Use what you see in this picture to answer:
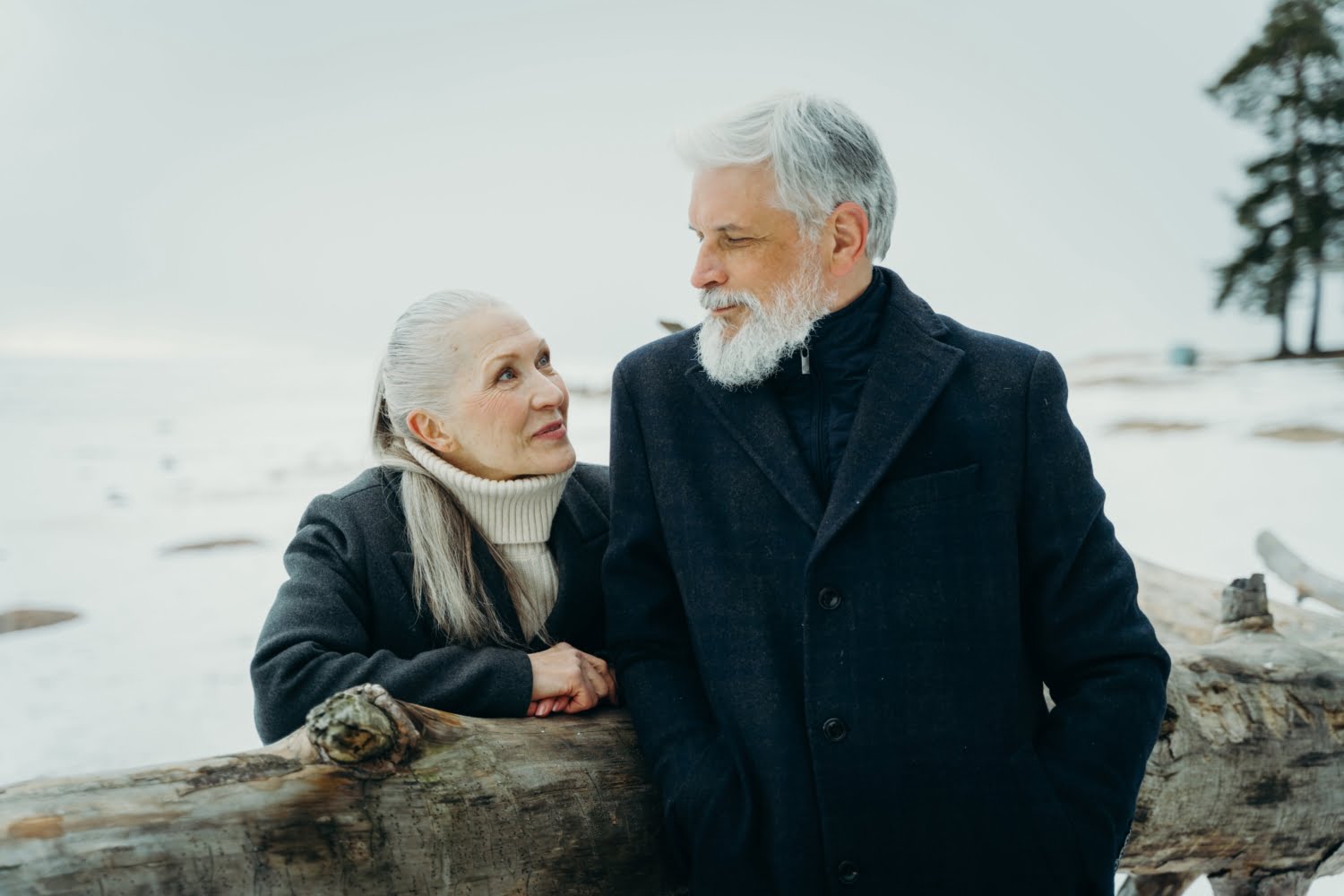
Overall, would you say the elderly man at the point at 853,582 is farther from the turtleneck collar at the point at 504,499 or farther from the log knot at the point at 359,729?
the log knot at the point at 359,729

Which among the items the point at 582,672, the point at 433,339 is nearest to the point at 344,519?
the point at 433,339

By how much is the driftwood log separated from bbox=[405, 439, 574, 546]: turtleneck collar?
45cm

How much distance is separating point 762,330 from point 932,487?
1.44 ft

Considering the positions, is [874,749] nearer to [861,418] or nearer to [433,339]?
[861,418]

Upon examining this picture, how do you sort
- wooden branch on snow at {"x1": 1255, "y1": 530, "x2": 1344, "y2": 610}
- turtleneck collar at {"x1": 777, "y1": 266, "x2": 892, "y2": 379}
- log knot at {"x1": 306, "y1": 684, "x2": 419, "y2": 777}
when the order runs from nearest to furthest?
log knot at {"x1": 306, "y1": 684, "x2": 419, "y2": 777}
turtleneck collar at {"x1": 777, "y1": 266, "x2": 892, "y2": 379}
wooden branch on snow at {"x1": 1255, "y1": 530, "x2": 1344, "y2": 610}

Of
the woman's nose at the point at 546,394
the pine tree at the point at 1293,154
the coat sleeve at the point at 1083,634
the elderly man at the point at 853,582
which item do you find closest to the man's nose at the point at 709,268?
the elderly man at the point at 853,582

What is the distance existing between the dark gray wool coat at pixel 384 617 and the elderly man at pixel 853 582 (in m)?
0.25

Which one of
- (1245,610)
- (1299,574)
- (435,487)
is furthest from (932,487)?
(1299,574)

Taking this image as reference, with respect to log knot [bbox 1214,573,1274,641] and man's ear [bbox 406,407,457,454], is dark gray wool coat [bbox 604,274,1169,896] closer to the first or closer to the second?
man's ear [bbox 406,407,457,454]

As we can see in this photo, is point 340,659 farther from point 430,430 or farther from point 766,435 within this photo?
point 766,435

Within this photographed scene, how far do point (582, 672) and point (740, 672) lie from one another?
37cm

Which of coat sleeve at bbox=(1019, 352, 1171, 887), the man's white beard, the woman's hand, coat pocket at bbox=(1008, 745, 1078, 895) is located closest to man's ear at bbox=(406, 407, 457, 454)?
the woman's hand

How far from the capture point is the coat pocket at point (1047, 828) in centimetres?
186

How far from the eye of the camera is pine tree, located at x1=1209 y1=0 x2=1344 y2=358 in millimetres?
19781
